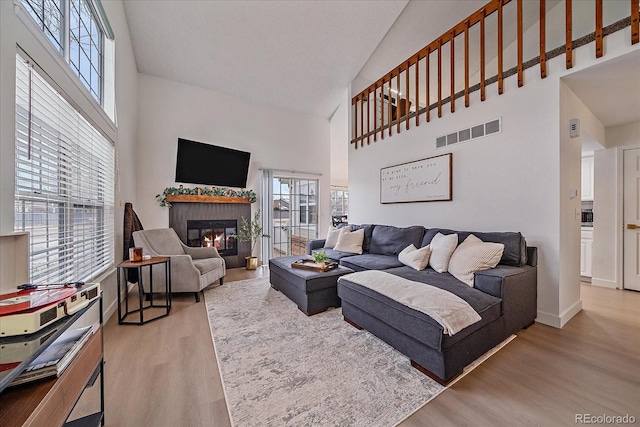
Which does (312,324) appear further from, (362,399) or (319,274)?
(362,399)

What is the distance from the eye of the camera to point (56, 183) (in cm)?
177

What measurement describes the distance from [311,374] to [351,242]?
2420 millimetres

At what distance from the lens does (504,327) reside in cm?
202

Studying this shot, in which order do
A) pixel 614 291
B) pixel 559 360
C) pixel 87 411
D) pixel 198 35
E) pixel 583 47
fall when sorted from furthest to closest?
pixel 198 35
pixel 614 291
pixel 583 47
pixel 559 360
pixel 87 411

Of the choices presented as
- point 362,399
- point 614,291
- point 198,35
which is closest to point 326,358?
point 362,399

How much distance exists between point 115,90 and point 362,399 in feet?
13.0

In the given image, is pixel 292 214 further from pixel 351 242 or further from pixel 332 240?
pixel 351 242

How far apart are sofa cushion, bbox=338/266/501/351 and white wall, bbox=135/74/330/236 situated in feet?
12.3

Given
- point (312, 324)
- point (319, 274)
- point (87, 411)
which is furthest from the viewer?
point (319, 274)

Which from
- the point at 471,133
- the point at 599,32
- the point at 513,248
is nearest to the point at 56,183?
the point at 513,248

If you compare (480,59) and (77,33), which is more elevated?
(480,59)

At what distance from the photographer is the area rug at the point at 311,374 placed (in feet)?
4.55

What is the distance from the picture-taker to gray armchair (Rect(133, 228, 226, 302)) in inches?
120

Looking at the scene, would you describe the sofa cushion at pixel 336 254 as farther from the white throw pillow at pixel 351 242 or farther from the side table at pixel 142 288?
the side table at pixel 142 288
